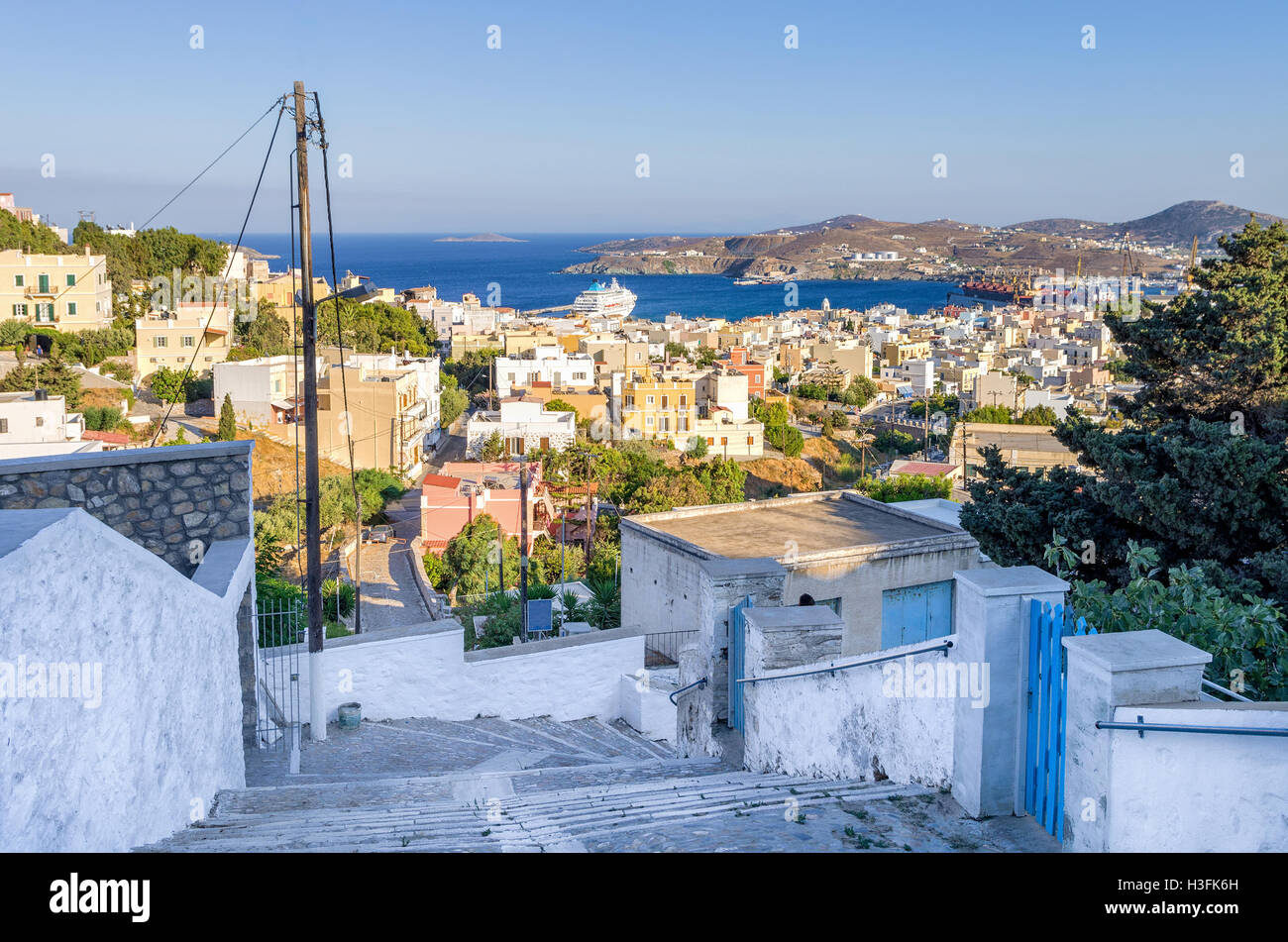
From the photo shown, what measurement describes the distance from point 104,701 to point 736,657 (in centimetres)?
377

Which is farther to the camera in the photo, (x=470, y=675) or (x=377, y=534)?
(x=377, y=534)

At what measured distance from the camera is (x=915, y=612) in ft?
45.2

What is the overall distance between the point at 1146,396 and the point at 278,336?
51.2m

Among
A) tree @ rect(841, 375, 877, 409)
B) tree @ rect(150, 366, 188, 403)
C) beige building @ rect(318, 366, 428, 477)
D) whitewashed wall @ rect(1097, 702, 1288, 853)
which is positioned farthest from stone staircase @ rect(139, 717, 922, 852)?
tree @ rect(841, 375, 877, 409)

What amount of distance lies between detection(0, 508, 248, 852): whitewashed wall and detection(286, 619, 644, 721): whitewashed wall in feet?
12.1

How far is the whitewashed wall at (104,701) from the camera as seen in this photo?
3.13 meters

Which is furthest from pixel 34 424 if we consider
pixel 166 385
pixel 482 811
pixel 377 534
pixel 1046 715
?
pixel 1046 715

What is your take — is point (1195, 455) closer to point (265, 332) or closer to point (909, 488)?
point (909, 488)

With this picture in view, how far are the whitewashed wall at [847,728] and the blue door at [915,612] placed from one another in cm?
757

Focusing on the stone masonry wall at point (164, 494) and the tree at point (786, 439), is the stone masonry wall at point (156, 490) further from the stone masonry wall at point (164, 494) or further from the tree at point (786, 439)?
the tree at point (786, 439)

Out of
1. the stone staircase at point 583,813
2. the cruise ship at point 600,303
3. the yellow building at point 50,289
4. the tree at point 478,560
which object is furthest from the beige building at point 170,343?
the cruise ship at point 600,303

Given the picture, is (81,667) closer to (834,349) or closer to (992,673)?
(992,673)

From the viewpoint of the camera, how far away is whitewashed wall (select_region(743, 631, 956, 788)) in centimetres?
459
